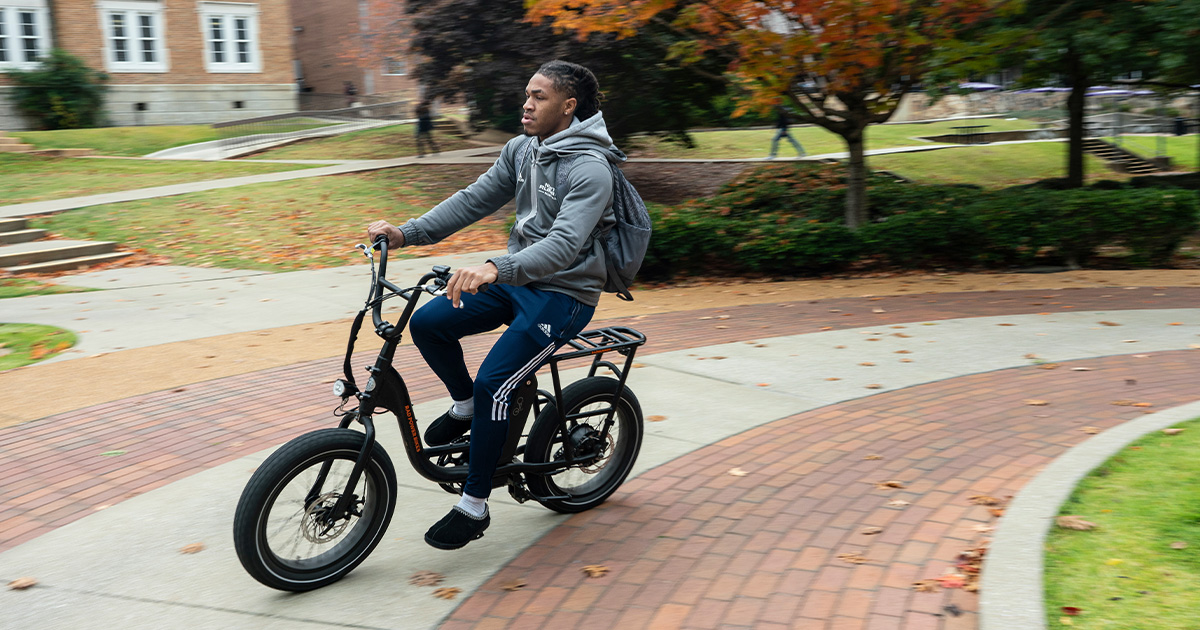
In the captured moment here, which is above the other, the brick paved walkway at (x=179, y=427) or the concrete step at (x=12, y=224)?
the concrete step at (x=12, y=224)

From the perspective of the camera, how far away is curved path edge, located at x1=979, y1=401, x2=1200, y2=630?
3.37 metres

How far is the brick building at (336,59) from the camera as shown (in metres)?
44.8

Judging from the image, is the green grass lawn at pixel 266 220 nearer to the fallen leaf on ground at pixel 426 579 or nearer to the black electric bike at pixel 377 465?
the black electric bike at pixel 377 465

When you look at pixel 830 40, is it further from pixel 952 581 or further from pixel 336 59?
pixel 336 59

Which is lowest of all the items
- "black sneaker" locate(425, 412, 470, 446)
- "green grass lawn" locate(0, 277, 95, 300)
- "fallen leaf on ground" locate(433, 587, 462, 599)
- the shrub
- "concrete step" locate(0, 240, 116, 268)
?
"fallen leaf on ground" locate(433, 587, 462, 599)

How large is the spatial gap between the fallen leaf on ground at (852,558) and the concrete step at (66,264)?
1155 cm

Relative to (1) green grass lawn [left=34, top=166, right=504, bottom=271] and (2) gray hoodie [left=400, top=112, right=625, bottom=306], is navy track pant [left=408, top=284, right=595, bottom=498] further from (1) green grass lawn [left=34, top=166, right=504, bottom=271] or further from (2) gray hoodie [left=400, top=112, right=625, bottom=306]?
(1) green grass lawn [left=34, top=166, right=504, bottom=271]

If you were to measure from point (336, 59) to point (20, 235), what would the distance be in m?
34.2

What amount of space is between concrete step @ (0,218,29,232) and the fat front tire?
1278 centimetres

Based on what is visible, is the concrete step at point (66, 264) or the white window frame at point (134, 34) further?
the white window frame at point (134, 34)

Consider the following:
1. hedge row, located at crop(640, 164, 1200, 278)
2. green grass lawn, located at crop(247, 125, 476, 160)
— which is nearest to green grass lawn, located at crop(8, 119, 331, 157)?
green grass lawn, located at crop(247, 125, 476, 160)

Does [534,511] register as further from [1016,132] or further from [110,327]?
[1016,132]

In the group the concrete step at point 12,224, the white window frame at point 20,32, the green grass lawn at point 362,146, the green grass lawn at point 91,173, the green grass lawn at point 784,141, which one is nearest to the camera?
the concrete step at point 12,224

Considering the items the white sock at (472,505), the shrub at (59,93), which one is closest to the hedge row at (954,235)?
the white sock at (472,505)
